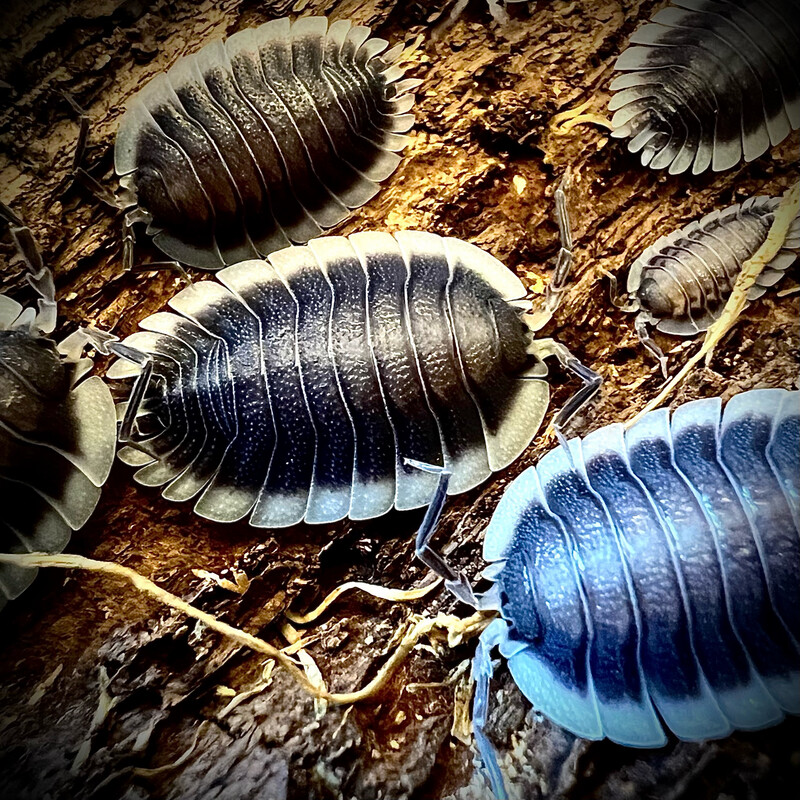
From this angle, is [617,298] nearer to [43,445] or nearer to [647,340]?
[647,340]

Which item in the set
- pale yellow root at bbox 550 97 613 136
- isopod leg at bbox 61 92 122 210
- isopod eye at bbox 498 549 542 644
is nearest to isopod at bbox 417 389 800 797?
isopod eye at bbox 498 549 542 644

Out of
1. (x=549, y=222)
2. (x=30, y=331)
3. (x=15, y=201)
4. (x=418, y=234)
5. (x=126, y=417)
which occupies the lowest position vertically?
(x=549, y=222)

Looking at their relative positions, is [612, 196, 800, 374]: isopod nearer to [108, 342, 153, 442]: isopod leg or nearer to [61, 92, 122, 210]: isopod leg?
[108, 342, 153, 442]: isopod leg

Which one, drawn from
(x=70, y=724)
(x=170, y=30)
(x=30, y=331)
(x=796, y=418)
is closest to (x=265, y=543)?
(x=70, y=724)

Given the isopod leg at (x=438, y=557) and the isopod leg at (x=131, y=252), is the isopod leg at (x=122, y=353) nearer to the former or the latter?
the isopod leg at (x=131, y=252)

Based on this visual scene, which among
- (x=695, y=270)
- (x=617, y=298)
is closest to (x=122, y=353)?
(x=617, y=298)

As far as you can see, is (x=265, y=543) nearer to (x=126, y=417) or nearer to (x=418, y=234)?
(x=126, y=417)
